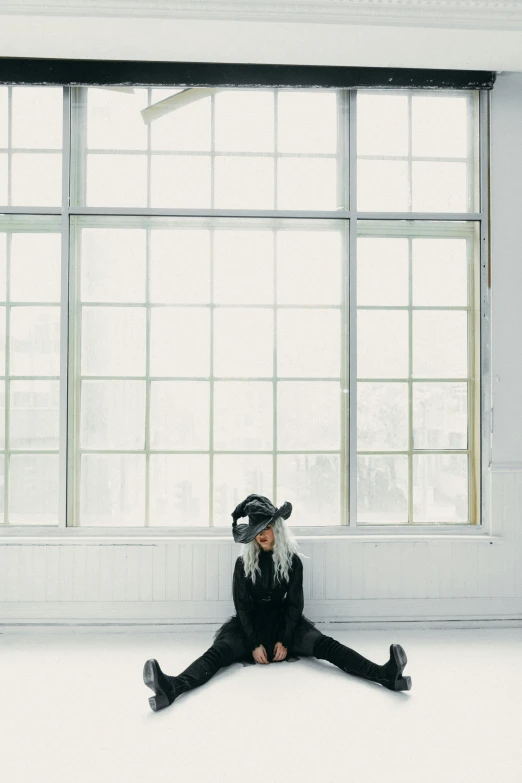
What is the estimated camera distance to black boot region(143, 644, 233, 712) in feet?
7.43

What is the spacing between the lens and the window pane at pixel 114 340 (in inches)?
130

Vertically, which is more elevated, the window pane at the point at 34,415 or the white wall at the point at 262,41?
the white wall at the point at 262,41

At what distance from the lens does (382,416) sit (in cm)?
336

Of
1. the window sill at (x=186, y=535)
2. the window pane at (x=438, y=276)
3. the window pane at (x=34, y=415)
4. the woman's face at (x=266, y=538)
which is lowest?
the window sill at (x=186, y=535)

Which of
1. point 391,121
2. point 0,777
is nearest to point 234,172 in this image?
point 391,121

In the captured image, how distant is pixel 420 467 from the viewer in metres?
3.36

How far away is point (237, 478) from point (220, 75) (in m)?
2.21

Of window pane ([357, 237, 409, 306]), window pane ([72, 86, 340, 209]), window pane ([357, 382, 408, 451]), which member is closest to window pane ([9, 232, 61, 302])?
window pane ([72, 86, 340, 209])

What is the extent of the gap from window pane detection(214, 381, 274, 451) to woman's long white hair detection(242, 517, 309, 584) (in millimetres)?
642

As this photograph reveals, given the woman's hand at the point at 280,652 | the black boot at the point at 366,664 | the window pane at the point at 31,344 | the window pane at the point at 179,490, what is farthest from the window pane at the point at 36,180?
the black boot at the point at 366,664

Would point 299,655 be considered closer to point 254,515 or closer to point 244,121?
point 254,515

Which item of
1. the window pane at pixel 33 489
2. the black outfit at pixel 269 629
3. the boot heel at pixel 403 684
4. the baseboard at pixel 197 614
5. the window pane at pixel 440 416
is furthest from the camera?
the window pane at pixel 440 416

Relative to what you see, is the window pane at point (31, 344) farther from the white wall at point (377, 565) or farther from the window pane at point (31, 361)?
the white wall at point (377, 565)

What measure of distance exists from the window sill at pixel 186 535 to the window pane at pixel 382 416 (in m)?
0.47
